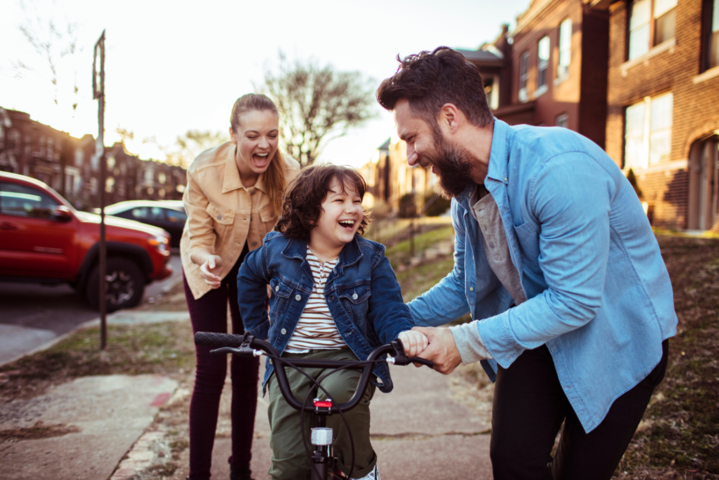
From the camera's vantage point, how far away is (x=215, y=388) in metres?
2.65

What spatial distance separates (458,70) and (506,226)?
64 cm

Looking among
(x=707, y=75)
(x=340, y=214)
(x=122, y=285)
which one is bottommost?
(x=122, y=285)

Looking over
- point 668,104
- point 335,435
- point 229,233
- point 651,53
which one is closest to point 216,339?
point 335,435

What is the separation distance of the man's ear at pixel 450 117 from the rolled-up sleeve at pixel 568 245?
15.2 inches

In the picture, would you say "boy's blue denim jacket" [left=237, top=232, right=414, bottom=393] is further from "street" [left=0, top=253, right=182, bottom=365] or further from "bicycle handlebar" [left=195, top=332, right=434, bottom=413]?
"street" [left=0, top=253, right=182, bottom=365]

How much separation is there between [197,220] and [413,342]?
1513 mm

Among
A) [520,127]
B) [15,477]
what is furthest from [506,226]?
[15,477]

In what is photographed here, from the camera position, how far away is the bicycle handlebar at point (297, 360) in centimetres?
165

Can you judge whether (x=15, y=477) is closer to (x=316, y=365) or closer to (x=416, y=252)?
(x=316, y=365)

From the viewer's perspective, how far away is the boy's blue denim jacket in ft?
7.13

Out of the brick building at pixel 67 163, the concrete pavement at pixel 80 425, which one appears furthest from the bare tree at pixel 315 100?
the concrete pavement at pixel 80 425

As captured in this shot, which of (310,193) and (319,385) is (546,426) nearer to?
(319,385)

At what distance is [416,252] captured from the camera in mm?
12789

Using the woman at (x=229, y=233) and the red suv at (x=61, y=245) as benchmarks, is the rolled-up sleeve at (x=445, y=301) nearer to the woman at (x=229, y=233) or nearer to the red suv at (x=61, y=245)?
the woman at (x=229, y=233)
